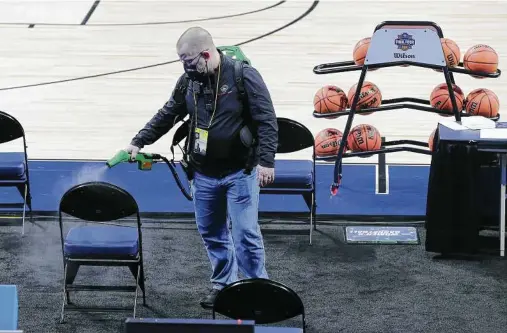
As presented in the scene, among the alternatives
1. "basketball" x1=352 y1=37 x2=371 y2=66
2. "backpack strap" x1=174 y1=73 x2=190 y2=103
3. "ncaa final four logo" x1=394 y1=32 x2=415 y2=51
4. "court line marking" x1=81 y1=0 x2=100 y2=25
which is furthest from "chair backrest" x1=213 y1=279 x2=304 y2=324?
"court line marking" x1=81 y1=0 x2=100 y2=25

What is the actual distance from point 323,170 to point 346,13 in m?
6.00

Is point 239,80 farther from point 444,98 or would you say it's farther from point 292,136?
point 444,98

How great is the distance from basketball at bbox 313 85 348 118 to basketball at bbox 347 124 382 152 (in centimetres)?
23

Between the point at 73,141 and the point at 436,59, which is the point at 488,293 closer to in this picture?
the point at 436,59

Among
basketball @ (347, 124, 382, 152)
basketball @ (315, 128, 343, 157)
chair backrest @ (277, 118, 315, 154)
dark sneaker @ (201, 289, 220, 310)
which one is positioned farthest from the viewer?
basketball @ (315, 128, 343, 157)

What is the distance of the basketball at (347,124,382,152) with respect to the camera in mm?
10203

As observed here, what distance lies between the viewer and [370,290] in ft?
28.0

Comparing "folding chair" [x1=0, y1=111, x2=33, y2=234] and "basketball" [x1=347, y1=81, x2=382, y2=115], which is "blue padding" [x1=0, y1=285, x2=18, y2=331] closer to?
"folding chair" [x1=0, y1=111, x2=33, y2=234]

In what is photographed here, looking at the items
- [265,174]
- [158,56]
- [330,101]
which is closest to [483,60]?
[330,101]

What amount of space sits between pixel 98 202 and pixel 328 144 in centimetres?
281

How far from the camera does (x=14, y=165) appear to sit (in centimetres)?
969

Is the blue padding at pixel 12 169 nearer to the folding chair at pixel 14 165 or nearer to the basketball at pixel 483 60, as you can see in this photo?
the folding chair at pixel 14 165

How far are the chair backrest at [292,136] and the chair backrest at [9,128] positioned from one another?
2.13m

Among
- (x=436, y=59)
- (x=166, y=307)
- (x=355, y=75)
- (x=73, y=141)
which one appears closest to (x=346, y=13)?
(x=355, y=75)
